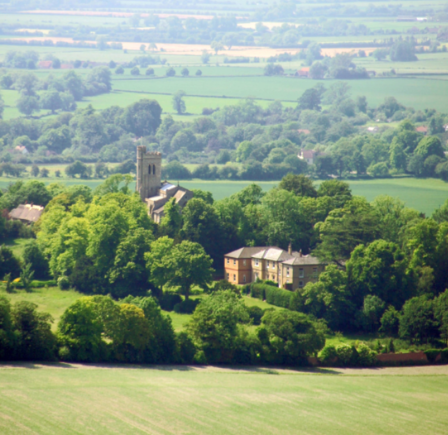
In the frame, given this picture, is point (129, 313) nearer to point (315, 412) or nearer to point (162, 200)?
point (315, 412)

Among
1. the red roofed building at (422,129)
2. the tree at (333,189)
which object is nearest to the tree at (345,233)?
the tree at (333,189)

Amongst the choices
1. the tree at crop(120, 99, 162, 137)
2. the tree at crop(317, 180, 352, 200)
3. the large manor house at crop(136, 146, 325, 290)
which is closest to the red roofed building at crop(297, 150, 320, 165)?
the tree at crop(120, 99, 162, 137)

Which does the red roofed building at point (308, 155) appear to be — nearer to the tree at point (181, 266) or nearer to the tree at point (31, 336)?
the tree at point (181, 266)

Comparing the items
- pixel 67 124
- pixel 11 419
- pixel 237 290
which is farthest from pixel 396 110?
pixel 11 419

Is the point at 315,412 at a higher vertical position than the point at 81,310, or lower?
lower

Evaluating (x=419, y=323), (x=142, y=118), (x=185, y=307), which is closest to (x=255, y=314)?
(x=185, y=307)

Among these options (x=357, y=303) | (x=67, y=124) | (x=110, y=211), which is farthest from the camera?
(x=67, y=124)
